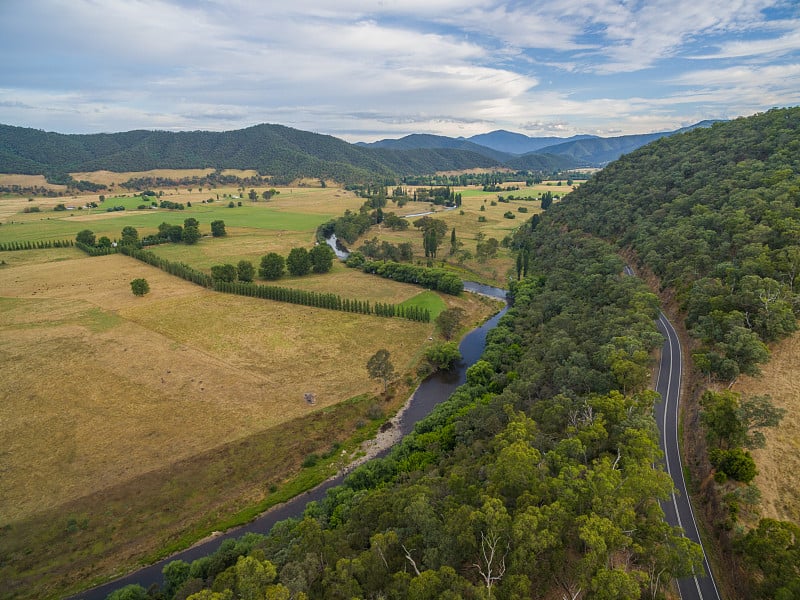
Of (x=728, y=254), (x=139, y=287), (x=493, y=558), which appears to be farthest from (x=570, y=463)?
(x=139, y=287)

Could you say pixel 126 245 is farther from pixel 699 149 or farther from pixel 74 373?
pixel 699 149

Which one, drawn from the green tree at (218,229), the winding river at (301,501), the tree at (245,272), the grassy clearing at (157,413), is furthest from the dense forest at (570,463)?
the green tree at (218,229)

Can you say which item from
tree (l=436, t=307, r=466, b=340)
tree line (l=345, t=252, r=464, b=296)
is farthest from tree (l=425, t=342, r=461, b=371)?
tree line (l=345, t=252, r=464, b=296)

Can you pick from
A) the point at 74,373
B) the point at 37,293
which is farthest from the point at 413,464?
the point at 37,293

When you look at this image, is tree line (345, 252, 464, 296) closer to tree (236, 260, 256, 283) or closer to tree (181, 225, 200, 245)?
tree (236, 260, 256, 283)

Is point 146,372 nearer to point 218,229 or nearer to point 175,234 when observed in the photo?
point 175,234
